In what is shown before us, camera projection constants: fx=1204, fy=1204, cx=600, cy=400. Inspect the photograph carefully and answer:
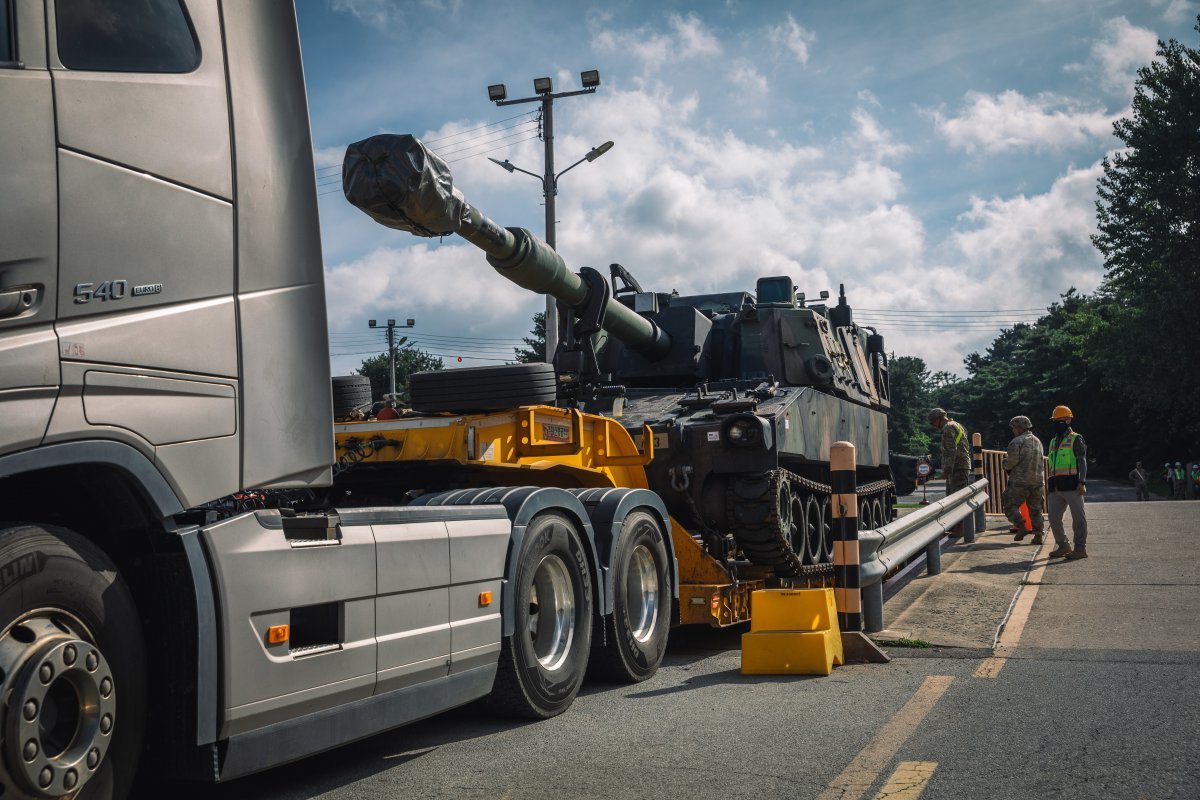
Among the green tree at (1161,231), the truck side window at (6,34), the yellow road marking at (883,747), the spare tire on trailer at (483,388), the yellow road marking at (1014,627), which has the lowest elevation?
the yellow road marking at (1014,627)

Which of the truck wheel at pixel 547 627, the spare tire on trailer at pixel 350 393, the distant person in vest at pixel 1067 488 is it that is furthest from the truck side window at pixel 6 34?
the distant person in vest at pixel 1067 488

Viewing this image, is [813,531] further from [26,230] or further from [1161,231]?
[1161,231]

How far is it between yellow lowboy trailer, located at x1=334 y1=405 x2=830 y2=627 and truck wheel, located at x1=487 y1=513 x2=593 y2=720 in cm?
93

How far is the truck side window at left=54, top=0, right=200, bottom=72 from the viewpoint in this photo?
3.54m

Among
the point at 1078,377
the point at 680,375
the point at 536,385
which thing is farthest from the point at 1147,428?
the point at 536,385

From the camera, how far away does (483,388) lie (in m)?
7.13

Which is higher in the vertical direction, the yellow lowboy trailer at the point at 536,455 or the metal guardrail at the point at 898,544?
the yellow lowboy trailer at the point at 536,455

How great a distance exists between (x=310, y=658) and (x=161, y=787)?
1171 mm

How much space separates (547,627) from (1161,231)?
4033 cm

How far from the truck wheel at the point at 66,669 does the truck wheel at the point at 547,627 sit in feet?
7.70

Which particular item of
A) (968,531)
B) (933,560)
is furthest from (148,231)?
(968,531)

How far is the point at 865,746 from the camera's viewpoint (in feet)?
17.0

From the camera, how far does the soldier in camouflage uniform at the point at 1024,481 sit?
52.0 ft

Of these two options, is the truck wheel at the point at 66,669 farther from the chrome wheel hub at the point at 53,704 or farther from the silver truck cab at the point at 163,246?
the silver truck cab at the point at 163,246
